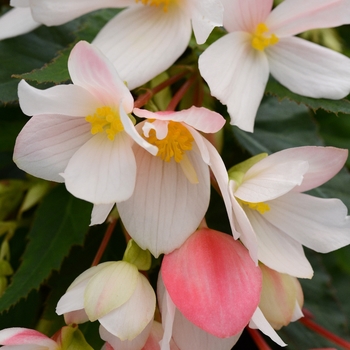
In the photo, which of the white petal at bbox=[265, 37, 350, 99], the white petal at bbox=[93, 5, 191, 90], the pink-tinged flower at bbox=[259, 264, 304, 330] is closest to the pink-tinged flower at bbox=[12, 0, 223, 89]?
the white petal at bbox=[93, 5, 191, 90]

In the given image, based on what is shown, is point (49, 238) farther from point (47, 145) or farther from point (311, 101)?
point (311, 101)

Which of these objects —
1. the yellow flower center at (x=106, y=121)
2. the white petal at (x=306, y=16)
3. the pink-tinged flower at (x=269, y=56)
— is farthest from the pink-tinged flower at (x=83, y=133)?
the white petal at (x=306, y=16)

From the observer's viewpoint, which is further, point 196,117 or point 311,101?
point 311,101

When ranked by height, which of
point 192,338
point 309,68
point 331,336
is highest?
point 309,68

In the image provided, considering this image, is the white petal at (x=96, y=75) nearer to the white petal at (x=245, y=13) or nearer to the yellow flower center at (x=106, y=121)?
the yellow flower center at (x=106, y=121)

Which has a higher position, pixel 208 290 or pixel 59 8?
pixel 59 8

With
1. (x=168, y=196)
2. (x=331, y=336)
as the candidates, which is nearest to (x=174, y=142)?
(x=168, y=196)
